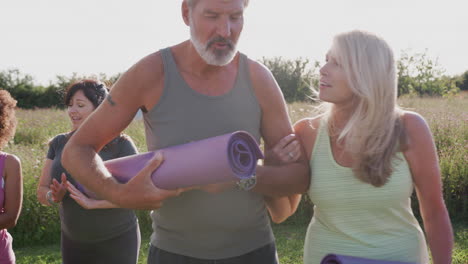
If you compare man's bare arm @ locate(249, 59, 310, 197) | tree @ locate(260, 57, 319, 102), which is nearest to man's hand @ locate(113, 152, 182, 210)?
man's bare arm @ locate(249, 59, 310, 197)

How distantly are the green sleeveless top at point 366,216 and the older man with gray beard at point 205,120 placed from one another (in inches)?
6.1

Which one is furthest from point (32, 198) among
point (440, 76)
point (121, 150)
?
point (440, 76)

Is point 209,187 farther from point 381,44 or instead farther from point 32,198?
point 32,198

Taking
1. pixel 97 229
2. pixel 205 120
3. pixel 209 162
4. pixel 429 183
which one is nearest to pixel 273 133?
pixel 205 120

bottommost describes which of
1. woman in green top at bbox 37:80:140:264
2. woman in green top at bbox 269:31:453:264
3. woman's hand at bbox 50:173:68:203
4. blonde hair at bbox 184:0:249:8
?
woman in green top at bbox 37:80:140:264

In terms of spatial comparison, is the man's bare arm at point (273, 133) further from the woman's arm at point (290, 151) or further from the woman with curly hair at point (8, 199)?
the woman with curly hair at point (8, 199)

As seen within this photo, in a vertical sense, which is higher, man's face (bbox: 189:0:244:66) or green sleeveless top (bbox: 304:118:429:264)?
man's face (bbox: 189:0:244:66)

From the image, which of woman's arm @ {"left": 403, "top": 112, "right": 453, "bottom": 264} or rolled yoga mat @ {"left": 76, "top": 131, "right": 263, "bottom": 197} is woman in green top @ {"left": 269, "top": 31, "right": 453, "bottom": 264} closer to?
woman's arm @ {"left": 403, "top": 112, "right": 453, "bottom": 264}

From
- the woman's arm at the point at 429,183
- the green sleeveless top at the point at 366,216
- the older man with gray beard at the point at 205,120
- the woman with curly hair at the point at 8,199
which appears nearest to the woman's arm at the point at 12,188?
the woman with curly hair at the point at 8,199

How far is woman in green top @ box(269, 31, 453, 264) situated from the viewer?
2156 millimetres

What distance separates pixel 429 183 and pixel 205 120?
0.93 meters

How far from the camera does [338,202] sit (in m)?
2.19

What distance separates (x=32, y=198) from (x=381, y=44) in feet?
19.9

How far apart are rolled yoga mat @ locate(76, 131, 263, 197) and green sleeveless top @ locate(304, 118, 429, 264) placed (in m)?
0.49
